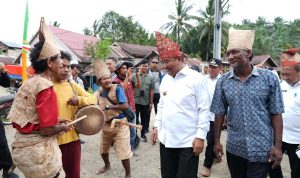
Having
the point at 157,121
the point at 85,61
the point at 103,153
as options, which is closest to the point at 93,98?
the point at 157,121

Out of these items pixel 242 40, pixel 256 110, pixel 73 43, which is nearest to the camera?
pixel 256 110

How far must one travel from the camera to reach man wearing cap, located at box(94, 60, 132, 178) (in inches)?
200

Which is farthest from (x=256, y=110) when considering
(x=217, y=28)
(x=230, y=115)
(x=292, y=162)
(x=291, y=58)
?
(x=217, y=28)

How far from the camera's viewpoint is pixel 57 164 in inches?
115

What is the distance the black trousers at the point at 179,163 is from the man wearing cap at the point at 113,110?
1501 millimetres

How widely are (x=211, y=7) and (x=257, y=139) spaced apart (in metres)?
37.4

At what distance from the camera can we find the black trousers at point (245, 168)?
9.87ft

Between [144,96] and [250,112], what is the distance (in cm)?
507

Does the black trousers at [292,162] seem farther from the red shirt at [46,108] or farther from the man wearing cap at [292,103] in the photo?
the red shirt at [46,108]

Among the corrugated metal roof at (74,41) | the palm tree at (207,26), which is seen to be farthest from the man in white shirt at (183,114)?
the palm tree at (207,26)

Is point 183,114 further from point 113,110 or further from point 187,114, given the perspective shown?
point 113,110

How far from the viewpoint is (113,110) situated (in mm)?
5164

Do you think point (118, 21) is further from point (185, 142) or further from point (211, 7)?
point (185, 142)

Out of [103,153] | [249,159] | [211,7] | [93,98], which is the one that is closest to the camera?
[249,159]
